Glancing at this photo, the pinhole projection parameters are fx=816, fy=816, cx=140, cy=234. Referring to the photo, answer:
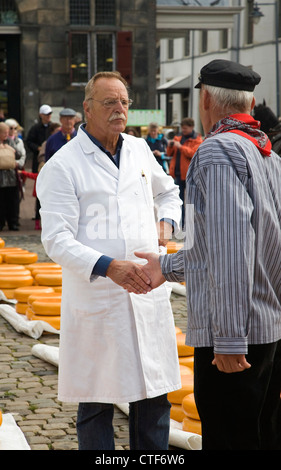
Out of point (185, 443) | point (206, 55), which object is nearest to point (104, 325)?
point (185, 443)

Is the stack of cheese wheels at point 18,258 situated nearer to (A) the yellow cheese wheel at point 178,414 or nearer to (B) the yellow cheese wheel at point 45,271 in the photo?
(B) the yellow cheese wheel at point 45,271

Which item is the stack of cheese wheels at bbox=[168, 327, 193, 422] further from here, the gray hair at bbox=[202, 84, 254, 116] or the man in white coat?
the gray hair at bbox=[202, 84, 254, 116]

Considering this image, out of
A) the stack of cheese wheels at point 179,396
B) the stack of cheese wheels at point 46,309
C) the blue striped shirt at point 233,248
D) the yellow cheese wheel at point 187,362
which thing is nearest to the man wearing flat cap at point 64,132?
the stack of cheese wheels at point 46,309

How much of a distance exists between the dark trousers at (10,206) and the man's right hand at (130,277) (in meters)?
10.7

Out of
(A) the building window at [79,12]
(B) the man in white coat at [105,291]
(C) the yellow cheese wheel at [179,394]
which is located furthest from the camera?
(A) the building window at [79,12]

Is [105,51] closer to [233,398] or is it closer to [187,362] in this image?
[187,362]

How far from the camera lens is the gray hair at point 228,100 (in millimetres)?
2881

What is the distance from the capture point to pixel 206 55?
45250 mm

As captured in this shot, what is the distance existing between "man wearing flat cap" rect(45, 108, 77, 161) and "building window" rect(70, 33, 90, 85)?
1392cm

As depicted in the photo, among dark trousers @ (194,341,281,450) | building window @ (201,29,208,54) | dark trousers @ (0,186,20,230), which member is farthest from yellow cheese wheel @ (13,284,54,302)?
building window @ (201,29,208,54)

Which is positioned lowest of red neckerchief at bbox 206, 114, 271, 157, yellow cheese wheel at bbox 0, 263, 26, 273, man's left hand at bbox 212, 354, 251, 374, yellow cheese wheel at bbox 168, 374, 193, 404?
yellow cheese wheel at bbox 0, 263, 26, 273

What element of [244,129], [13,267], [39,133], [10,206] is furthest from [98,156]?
[39,133]

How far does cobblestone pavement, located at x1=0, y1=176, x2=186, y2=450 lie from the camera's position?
4418 millimetres

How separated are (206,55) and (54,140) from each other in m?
35.1
